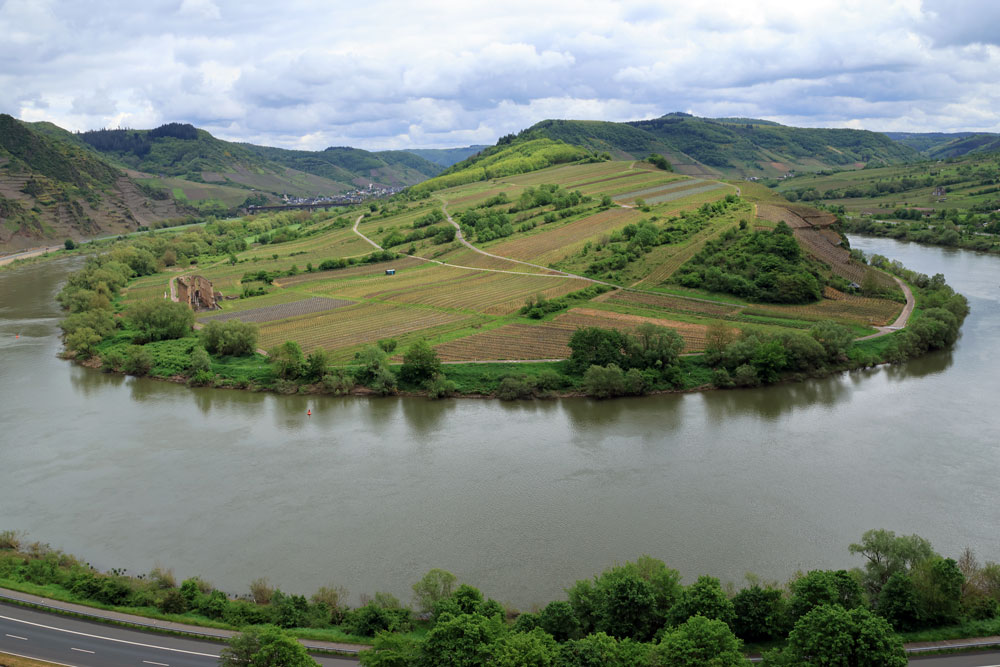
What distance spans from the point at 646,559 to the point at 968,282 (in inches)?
2713

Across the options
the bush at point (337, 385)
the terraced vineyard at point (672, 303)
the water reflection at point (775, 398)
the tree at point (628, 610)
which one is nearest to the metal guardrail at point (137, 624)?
the tree at point (628, 610)

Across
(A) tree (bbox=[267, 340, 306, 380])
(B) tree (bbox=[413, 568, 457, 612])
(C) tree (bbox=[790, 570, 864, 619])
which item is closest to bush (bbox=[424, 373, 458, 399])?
(A) tree (bbox=[267, 340, 306, 380])

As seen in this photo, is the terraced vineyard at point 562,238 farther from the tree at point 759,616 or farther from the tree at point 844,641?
the tree at point 844,641

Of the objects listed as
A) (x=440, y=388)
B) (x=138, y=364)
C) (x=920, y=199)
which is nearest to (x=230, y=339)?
(x=138, y=364)

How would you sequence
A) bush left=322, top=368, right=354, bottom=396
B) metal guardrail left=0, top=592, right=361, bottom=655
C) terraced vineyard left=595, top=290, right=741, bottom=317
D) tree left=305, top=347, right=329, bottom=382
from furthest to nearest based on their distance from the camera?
terraced vineyard left=595, top=290, right=741, bottom=317
tree left=305, top=347, right=329, bottom=382
bush left=322, top=368, right=354, bottom=396
metal guardrail left=0, top=592, right=361, bottom=655

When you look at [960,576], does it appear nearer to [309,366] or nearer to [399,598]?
[399,598]

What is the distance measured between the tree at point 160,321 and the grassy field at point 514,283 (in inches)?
208

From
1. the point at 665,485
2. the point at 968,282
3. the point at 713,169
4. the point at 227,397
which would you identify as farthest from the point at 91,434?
the point at 713,169

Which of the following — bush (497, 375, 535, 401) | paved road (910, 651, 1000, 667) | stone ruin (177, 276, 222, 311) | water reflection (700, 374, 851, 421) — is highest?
stone ruin (177, 276, 222, 311)

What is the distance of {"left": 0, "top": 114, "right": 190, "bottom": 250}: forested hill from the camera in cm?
12800

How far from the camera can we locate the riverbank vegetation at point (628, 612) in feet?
63.7

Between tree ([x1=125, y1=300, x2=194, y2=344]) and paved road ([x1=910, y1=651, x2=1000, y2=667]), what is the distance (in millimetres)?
54045

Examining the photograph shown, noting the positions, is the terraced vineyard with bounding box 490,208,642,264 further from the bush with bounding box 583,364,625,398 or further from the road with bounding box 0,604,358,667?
the road with bounding box 0,604,358,667

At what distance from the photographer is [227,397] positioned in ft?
155
